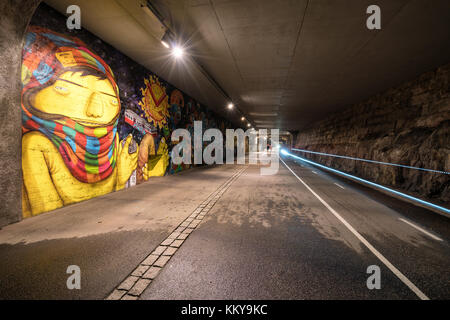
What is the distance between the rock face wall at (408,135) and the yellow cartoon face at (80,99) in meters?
12.1

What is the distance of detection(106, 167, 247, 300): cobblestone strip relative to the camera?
2.05 meters

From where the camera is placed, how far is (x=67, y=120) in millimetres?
4934

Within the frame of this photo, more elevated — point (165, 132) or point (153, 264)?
point (165, 132)

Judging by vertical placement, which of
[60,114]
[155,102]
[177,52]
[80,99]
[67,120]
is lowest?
[67,120]

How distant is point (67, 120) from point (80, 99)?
779mm

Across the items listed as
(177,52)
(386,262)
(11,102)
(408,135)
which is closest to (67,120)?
(11,102)

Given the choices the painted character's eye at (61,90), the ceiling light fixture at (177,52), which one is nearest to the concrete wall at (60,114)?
the painted character's eye at (61,90)

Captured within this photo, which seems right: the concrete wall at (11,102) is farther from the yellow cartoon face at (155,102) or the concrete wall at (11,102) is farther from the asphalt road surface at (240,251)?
the yellow cartoon face at (155,102)

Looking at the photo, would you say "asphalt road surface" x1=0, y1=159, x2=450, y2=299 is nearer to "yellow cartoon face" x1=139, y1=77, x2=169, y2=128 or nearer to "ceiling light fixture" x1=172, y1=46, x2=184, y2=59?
"yellow cartoon face" x1=139, y1=77, x2=169, y2=128

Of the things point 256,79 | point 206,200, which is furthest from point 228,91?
point 206,200

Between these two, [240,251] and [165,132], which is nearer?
[240,251]

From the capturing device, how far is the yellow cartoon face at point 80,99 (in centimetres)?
451

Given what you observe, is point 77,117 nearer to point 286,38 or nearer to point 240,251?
point 240,251

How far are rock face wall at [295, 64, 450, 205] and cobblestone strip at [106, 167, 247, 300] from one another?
8.62 meters
